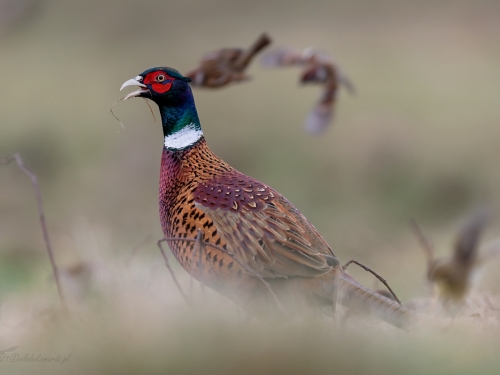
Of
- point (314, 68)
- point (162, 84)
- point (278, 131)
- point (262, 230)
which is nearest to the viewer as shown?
point (314, 68)

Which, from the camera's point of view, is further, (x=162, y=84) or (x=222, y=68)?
(x=162, y=84)

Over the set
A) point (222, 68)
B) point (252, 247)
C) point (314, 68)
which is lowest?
point (252, 247)

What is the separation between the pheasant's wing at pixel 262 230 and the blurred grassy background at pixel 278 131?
49.0 inches

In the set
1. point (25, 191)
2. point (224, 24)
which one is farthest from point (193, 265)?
point (224, 24)

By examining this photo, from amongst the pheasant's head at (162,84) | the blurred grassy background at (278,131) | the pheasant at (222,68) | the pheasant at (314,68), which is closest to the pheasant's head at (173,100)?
the pheasant's head at (162,84)

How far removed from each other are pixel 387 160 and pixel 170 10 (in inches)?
426

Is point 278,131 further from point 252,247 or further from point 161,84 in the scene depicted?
point 252,247

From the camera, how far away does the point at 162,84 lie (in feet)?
15.4

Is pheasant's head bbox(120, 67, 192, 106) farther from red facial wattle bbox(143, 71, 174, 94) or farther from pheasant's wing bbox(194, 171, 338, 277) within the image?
pheasant's wing bbox(194, 171, 338, 277)

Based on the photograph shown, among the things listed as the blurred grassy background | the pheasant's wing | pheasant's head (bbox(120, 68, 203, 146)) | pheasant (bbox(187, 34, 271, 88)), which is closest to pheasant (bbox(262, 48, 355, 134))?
pheasant (bbox(187, 34, 271, 88))

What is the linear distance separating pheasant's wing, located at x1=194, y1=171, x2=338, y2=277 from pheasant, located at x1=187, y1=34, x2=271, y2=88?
58cm

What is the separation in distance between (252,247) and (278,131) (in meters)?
8.95

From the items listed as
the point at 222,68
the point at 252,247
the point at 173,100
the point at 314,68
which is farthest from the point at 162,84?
the point at 252,247

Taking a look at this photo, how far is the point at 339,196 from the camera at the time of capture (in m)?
11.6
